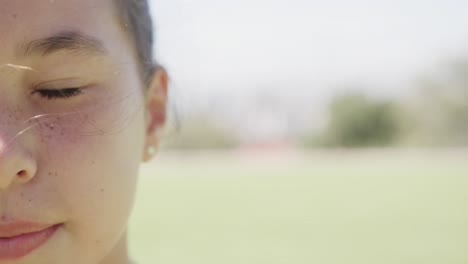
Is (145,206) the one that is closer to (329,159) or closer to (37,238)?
(37,238)

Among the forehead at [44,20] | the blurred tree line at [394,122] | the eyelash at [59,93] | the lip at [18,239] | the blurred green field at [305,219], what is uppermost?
the forehead at [44,20]

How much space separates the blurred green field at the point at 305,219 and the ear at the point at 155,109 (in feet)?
11.2

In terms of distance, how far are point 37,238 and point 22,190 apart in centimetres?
9

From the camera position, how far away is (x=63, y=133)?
136cm

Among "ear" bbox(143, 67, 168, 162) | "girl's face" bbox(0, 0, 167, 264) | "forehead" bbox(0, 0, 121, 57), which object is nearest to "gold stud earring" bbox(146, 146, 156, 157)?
"ear" bbox(143, 67, 168, 162)

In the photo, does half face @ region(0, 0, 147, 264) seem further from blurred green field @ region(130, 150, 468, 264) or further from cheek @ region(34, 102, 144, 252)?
blurred green field @ region(130, 150, 468, 264)

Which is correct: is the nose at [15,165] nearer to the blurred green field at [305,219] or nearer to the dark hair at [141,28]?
the dark hair at [141,28]

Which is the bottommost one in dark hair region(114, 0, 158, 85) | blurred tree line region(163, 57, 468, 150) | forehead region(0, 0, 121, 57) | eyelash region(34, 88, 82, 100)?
blurred tree line region(163, 57, 468, 150)

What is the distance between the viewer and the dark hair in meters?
1.60

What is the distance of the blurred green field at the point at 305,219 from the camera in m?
5.75

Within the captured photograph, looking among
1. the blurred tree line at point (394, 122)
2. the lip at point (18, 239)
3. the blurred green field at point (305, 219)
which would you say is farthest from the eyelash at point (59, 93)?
the blurred tree line at point (394, 122)

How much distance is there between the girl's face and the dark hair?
0.09m

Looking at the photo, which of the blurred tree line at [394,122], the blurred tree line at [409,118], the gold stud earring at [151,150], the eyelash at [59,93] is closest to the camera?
the eyelash at [59,93]

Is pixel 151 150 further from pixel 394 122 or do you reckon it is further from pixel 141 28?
pixel 394 122
